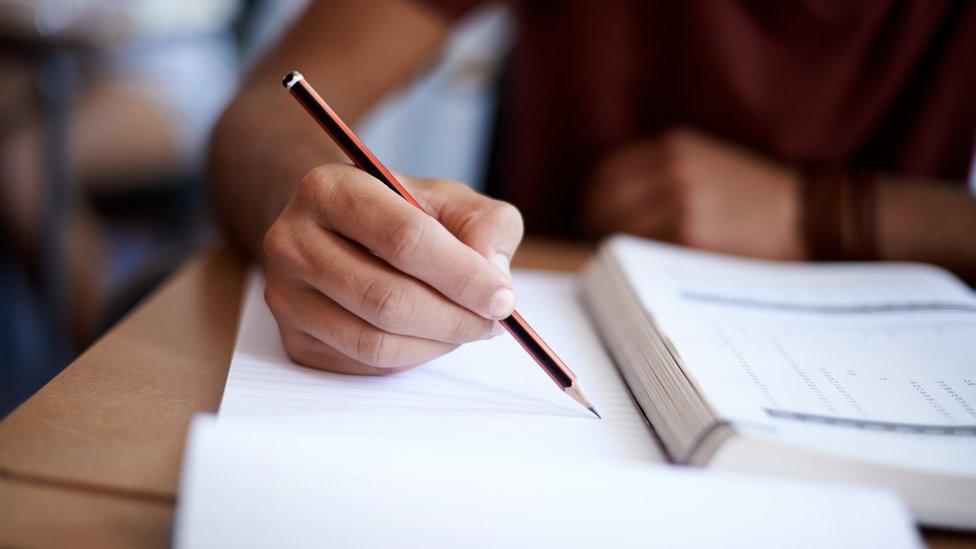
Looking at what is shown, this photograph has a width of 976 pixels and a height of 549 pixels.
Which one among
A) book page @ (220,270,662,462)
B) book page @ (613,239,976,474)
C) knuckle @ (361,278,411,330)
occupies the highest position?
knuckle @ (361,278,411,330)

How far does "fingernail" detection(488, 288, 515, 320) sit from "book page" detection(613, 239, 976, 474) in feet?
0.31

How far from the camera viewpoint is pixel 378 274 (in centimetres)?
38

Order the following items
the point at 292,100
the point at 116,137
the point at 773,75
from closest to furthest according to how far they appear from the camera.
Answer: the point at 292,100 → the point at 773,75 → the point at 116,137

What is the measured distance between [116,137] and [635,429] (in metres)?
1.71

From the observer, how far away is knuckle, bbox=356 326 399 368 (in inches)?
15.2

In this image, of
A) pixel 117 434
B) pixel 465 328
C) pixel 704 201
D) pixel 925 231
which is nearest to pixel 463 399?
pixel 465 328

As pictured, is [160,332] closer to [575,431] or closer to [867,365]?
[575,431]

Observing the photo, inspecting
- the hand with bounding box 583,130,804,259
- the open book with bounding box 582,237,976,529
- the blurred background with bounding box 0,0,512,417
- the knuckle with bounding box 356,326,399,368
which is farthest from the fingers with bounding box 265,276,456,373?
the blurred background with bounding box 0,0,512,417

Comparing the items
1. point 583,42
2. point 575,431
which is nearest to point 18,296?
point 583,42

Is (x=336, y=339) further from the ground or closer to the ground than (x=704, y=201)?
further from the ground

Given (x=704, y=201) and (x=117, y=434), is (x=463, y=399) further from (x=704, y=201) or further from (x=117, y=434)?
(x=704, y=201)

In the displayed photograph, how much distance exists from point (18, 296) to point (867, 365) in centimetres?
216

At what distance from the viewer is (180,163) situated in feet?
6.02

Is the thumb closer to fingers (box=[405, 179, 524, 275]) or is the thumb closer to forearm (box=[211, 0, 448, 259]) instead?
fingers (box=[405, 179, 524, 275])
